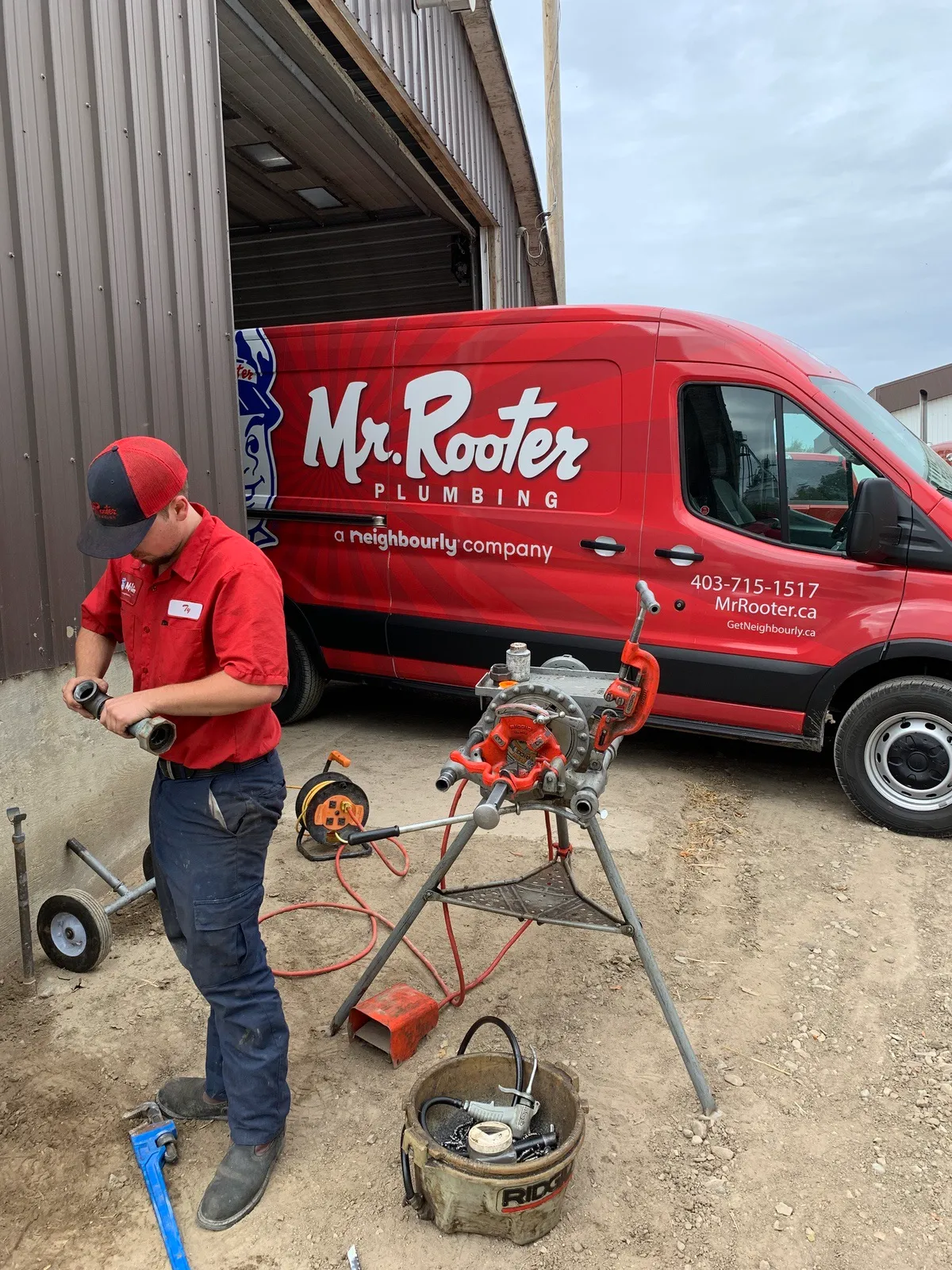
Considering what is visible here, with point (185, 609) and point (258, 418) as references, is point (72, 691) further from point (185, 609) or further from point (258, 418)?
point (258, 418)

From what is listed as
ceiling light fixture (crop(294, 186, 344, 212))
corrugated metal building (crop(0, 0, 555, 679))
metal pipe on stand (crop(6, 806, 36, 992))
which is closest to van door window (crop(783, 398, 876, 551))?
corrugated metal building (crop(0, 0, 555, 679))

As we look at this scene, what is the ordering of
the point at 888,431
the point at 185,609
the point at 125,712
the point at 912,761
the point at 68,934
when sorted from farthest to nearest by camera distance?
the point at 888,431
the point at 912,761
the point at 68,934
the point at 185,609
the point at 125,712

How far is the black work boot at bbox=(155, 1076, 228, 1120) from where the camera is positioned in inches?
103

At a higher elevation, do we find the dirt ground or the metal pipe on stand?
the metal pipe on stand

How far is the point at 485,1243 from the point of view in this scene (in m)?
2.21

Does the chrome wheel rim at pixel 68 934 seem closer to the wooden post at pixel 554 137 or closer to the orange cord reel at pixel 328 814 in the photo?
the orange cord reel at pixel 328 814

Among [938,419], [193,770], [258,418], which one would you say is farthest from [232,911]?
[938,419]

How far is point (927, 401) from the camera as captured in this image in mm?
36562

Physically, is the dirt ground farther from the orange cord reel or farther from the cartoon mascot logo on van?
the cartoon mascot logo on van

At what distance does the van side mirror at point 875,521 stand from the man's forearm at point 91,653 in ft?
11.3

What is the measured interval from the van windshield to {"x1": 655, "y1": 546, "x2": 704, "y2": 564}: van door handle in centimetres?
102

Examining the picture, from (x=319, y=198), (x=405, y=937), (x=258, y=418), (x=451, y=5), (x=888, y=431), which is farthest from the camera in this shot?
(x=319, y=198)

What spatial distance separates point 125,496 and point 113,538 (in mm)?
102

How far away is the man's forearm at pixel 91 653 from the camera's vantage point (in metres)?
2.48
